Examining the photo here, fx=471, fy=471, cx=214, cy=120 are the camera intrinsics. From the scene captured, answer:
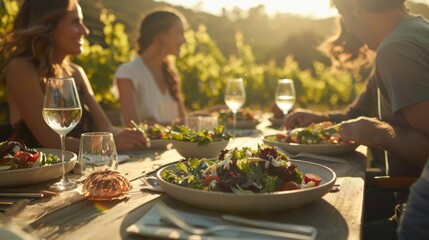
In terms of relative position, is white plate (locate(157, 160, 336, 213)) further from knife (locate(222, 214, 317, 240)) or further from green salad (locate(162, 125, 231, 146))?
green salad (locate(162, 125, 231, 146))

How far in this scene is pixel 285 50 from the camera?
93.2ft

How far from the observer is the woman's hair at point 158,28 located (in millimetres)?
4543

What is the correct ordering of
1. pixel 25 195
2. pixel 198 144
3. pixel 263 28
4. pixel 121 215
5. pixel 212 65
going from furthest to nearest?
pixel 263 28, pixel 212 65, pixel 198 144, pixel 25 195, pixel 121 215

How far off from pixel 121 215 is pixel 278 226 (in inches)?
17.9

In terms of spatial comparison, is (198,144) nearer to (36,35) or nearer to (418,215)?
(418,215)

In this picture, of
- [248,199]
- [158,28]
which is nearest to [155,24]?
[158,28]

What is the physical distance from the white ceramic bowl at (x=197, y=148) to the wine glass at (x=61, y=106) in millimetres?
613

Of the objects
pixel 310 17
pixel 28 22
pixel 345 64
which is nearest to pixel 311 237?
pixel 28 22

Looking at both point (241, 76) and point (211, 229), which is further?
point (241, 76)

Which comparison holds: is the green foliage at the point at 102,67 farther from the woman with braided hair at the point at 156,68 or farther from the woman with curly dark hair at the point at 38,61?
the woman with curly dark hair at the point at 38,61

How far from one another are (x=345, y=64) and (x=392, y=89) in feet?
5.96

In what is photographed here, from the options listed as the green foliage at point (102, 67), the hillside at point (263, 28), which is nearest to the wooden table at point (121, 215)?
the green foliage at point (102, 67)

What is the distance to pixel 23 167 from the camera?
1647 millimetres

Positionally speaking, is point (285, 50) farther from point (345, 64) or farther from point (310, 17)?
point (345, 64)
